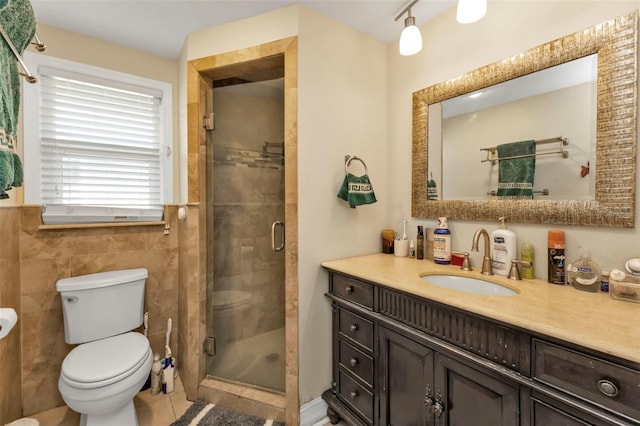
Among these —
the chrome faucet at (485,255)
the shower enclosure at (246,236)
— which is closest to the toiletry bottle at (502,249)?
the chrome faucet at (485,255)

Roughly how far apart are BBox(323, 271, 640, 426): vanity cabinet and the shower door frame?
26 cm

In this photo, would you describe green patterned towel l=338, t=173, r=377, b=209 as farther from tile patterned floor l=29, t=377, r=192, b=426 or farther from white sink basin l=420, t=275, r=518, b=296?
tile patterned floor l=29, t=377, r=192, b=426

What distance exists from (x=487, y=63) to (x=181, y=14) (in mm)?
1762

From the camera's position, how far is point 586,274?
1121mm

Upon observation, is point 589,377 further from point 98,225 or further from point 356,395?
point 98,225

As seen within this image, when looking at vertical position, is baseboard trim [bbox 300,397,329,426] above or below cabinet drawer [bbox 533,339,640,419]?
below

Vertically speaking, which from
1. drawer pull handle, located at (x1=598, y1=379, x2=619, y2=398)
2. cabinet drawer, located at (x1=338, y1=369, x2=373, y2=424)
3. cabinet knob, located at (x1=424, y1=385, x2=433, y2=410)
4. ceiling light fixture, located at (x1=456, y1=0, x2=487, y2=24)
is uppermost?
ceiling light fixture, located at (x1=456, y1=0, x2=487, y2=24)

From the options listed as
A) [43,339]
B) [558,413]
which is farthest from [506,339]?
[43,339]

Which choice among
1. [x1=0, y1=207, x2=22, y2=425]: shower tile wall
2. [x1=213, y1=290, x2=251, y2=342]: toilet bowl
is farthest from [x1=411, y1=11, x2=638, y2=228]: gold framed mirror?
[x1=0, y1=207, x2=22, y2=425]: shower tile wall

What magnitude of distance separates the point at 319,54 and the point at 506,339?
166cm

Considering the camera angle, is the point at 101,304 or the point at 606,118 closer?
the point at 606,118

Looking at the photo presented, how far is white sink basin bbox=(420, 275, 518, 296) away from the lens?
Answer: 4.28 ft

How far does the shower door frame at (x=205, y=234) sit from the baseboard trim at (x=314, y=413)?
0.14ft

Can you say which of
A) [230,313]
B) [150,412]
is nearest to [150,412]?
[150,412]
